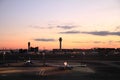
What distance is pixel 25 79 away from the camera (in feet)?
149

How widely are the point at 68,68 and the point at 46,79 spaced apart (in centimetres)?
2459

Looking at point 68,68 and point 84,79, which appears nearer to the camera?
point 84,79

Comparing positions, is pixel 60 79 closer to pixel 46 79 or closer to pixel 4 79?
pixel 46 79

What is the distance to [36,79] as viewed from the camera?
45219mm

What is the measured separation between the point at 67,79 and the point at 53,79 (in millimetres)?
2457

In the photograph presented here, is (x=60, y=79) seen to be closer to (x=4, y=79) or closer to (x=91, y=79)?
(x=91, y=79)

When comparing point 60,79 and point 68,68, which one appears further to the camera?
point 68,68

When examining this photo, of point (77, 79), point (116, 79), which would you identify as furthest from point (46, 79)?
point (116, 79)

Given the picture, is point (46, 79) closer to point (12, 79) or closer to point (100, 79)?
point (12, 79)

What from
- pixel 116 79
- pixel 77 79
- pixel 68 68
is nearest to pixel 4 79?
pixel 77 79

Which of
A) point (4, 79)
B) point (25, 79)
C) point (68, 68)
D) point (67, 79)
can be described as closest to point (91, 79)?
point (67, 79)

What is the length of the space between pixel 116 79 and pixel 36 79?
46.3ft

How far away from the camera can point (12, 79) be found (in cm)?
4528

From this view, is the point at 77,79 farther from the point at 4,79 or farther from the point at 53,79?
the point at 4,79
